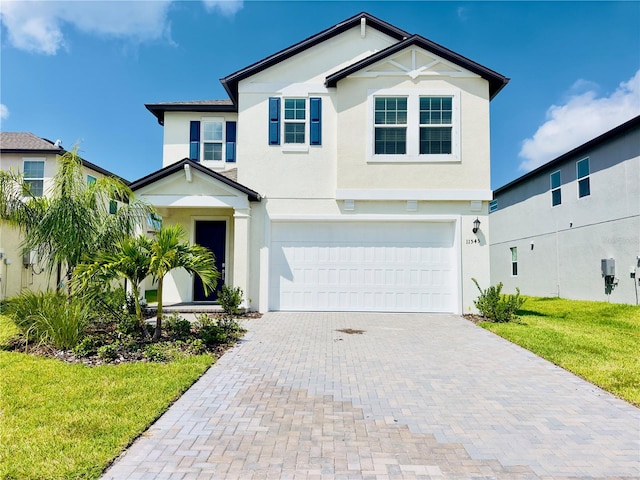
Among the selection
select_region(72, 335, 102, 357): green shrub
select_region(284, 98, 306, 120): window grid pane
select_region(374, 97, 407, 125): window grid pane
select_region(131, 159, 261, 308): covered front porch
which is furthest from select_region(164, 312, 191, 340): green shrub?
select_region(374, 97, 407, 125): window grid pane

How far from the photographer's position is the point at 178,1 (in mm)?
11227

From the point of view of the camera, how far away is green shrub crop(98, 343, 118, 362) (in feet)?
20.9

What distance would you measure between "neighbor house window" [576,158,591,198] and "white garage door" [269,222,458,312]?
819 cm

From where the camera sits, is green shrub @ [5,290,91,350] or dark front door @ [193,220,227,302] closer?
green shrub @ [5,290,91,350]

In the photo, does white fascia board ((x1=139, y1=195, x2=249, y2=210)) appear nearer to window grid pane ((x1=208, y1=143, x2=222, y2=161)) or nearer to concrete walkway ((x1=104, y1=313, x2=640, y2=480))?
window grid pane ((x1=208, y1=143, x2=222, y2=161))

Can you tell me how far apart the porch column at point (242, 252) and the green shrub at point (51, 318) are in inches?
179

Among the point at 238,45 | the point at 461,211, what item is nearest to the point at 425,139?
the point at 461,211

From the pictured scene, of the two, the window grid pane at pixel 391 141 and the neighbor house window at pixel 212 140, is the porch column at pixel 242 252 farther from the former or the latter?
the window grid pane at pixel 391 141

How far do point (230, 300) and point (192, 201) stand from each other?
324 cm

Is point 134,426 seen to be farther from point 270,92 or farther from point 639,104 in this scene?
point 639,104

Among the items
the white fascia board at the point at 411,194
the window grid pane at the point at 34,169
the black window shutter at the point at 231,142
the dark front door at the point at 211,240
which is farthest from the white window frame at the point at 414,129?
the window grid pane at the point at 34,169

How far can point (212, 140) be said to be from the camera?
14.1 m

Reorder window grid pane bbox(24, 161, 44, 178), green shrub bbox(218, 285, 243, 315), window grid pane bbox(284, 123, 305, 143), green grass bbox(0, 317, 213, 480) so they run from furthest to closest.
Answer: window grid pane bbox(24, 161, 44, 178), window grid pane bbox(284, 123, 305, 143), green shrub bbox(218, 285, 243, 315), green grass bbox(0, 317, 213, 480)

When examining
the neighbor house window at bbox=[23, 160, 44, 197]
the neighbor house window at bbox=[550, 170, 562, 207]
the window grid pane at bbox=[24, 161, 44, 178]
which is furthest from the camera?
the neighbor house window at bbox=[550, 170, 562, 207]
